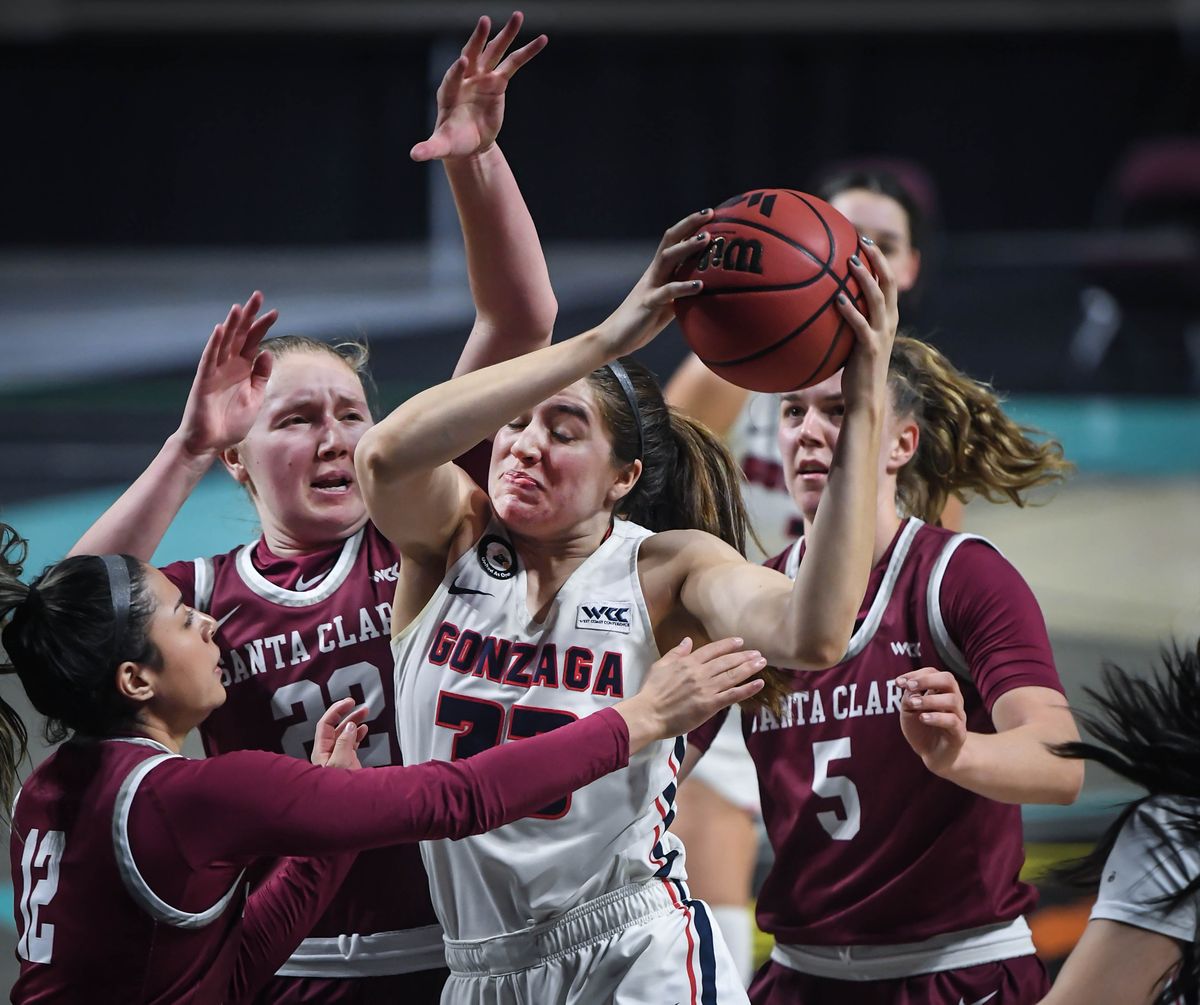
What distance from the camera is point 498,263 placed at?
11.2 feet

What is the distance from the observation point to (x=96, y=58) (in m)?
25.8

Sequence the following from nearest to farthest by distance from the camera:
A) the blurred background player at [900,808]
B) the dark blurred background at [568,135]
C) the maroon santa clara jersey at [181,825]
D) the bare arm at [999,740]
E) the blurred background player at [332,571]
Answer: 1. the maroon santa clara jersey at [181,825]
2. the bare arm at [999,740]
3. the blurred background player at [900,808]
4. the blurred background player at [332,571]
5. the dark blurred background at [568,135]

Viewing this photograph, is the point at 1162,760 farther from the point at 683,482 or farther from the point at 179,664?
the point at 179,664

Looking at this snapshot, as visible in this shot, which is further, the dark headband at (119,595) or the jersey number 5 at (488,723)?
the jersey number 5 at (488,723)

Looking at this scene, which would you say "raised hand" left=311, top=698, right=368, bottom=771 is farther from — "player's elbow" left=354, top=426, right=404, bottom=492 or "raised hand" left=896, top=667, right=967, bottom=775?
"raised hand" left=896, top=667, right=967, bottom=775

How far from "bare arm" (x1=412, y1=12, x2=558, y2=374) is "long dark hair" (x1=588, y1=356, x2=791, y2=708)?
275mm

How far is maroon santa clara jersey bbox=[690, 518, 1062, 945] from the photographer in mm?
3289

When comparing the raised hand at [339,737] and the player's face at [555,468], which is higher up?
the player's face at [555,468]

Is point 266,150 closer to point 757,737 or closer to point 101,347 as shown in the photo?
point 101,347

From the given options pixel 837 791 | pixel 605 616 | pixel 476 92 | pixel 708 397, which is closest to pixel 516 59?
pixel 476 92

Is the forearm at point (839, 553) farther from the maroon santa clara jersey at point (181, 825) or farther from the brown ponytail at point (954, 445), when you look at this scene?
the brown ponytail at point (954, 445)

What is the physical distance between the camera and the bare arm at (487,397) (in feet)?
9.12

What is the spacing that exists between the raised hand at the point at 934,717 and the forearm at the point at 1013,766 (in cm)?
3

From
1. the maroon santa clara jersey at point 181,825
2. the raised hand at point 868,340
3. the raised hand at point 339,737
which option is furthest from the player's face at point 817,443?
the raised hand at point 339,737
